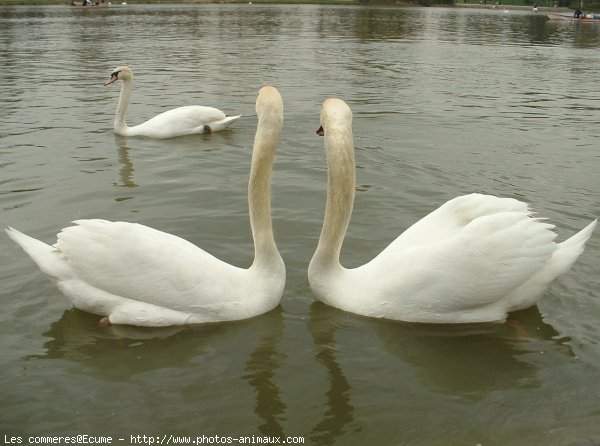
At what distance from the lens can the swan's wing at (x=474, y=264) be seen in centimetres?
520

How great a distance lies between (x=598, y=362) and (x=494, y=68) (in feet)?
62.4

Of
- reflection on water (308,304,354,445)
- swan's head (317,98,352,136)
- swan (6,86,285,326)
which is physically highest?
swan's head (317,98,352,136)

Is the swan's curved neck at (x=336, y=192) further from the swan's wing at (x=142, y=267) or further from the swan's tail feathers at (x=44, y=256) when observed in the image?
the swan's tail feathers at (x=44, y=256)

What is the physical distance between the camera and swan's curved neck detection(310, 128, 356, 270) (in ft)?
17.7

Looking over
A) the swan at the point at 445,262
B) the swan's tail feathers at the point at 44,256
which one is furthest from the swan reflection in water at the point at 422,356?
the swan's tail feathers at the point at 44,256

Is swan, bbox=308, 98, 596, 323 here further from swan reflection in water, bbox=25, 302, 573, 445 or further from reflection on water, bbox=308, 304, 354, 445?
reflection on water, bbox=308, 304, 354, 445

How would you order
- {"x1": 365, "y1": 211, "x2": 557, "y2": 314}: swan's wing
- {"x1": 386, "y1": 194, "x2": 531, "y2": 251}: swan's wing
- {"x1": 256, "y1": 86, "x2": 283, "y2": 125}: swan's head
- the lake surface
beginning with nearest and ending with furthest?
the lake surface
{"x1": 365, "y1": 211, "x2": 557, "y2": 314}: swan's wing
{"x1": 256, "y1": 86, "x2": 283, "y2": 125}: swan's head
{"x1": 386, "y1": 194, "x2": 531, "y2": 251}: swan's wing

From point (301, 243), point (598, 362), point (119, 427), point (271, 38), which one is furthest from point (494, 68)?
point (119, 427)

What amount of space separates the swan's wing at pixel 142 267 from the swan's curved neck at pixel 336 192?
0.90 meters

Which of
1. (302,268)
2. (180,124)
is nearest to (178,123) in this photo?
(180,124)

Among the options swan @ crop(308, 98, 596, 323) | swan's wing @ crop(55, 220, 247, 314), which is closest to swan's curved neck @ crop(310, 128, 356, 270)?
swan @ crop(308, 98, 596, 323)

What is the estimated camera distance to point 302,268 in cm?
663

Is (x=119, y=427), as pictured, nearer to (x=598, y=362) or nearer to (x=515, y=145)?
(x=598, y=362)

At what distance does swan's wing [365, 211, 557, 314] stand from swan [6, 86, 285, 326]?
3.95 ft
